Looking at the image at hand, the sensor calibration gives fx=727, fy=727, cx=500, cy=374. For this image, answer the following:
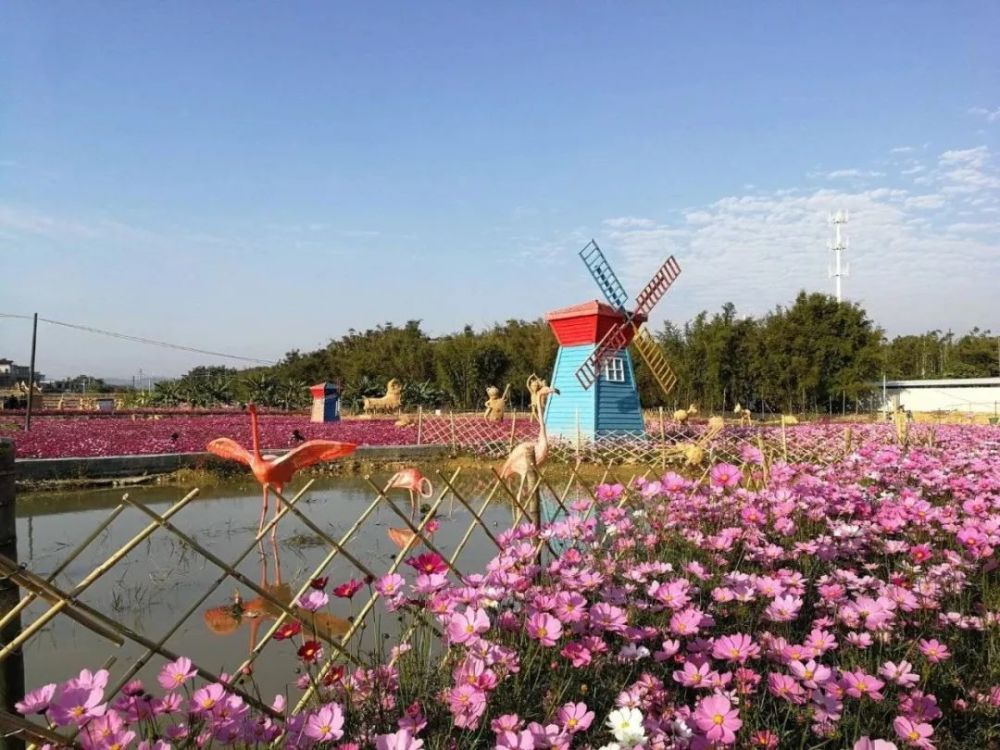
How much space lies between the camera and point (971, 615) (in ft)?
7.31

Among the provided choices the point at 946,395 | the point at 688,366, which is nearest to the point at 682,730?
the point at 688,366

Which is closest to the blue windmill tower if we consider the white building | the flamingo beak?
the flamingo beak

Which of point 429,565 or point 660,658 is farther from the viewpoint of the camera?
point 429,565

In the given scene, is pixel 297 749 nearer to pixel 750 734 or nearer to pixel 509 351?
pixel 750 734

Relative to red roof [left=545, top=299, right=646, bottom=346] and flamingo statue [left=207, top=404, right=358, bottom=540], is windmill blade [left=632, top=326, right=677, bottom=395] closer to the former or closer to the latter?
red roof [left=545, top=299, right=646, bottom=346]

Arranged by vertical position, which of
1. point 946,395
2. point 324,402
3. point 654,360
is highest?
point 654,360

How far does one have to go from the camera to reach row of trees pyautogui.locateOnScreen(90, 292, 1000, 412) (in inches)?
976

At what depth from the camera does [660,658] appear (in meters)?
1.68

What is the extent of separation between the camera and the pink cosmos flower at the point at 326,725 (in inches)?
51.9

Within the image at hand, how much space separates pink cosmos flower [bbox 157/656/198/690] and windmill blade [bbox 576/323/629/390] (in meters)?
11.6

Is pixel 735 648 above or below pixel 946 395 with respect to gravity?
above

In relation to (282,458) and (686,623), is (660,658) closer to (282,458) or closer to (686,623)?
(686,623)

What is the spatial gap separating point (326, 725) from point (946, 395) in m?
29.3

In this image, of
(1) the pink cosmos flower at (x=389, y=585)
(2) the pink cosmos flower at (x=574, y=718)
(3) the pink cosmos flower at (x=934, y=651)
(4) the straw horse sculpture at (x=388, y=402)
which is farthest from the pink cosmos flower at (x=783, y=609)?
(4) the straw horse sculpture at (x=388, y=402)
